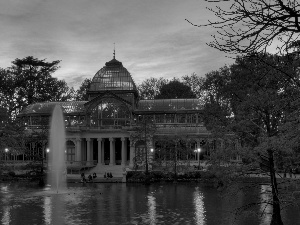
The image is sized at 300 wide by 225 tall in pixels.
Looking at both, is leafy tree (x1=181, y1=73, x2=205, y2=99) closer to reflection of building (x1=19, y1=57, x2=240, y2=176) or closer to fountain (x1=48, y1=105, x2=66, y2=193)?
reflection of building (x1=19, y1=57, x2=240, y2=176)

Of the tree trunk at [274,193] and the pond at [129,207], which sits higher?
the tree trunk at [274,193]

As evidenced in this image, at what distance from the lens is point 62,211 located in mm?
27250

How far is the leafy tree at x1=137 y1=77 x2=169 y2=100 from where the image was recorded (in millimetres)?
93938

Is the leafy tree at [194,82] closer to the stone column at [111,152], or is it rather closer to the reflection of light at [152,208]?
the stone column at [111,152]

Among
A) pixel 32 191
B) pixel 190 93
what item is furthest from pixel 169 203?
pixel 190 93

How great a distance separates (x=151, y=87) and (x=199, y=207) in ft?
219

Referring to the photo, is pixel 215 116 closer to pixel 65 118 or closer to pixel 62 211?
pixel 62 211

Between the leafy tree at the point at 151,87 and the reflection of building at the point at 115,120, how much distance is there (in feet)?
79.1

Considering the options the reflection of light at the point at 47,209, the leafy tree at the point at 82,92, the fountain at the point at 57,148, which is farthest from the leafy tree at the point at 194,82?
the reflection of light at the point at 47,209

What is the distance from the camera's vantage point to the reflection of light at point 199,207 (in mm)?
23911

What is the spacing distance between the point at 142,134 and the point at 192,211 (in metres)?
30.8

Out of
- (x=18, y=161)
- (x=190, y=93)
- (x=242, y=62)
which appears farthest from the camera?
(x=190, y=93)

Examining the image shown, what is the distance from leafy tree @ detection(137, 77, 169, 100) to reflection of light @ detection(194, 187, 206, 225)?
185ft

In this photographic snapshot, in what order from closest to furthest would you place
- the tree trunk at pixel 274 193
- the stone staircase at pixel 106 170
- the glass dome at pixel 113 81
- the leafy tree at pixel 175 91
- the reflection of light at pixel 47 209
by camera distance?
the tree trunk at pixel 274 193
the reflection of light at pixel 47 209
the stone staircase at pixel 106 170
the glass dome at pixel 113 81
the leafy tree at pixel 175 91
